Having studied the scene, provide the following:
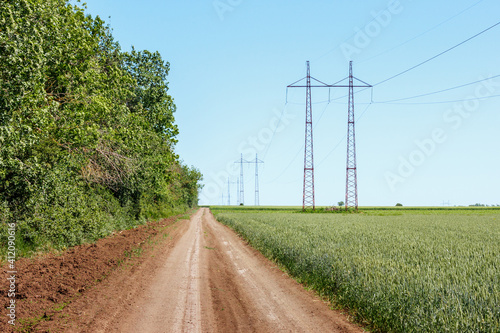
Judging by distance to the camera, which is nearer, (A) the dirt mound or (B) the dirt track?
(B) the dirt track

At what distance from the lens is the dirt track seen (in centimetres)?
710

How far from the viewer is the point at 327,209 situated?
6384 cm

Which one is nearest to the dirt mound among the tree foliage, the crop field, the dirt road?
the dirt road

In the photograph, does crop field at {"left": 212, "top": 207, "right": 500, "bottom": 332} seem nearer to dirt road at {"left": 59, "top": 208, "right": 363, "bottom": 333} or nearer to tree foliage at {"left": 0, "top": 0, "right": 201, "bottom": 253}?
dirt road at {"left": 59, "top": 208, "right": 363, "bottom": 333}

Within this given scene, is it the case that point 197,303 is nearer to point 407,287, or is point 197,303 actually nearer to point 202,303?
point 202,303

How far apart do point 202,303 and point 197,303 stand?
127 mm

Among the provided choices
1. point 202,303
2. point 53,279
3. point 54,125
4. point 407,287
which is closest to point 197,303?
point 202,303

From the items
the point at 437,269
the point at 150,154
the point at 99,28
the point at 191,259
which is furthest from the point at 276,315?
the point at 150,154

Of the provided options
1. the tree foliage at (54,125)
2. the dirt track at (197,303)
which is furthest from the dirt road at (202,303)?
the tree foliage at (54,125)

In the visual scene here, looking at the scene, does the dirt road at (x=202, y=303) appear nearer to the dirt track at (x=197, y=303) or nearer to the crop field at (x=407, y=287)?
the dirt track at (x=197, y=303)

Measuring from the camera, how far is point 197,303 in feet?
28.4

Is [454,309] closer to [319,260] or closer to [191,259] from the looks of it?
[319,260]

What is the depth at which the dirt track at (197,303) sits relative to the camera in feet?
23.3

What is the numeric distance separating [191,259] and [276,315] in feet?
26.8
